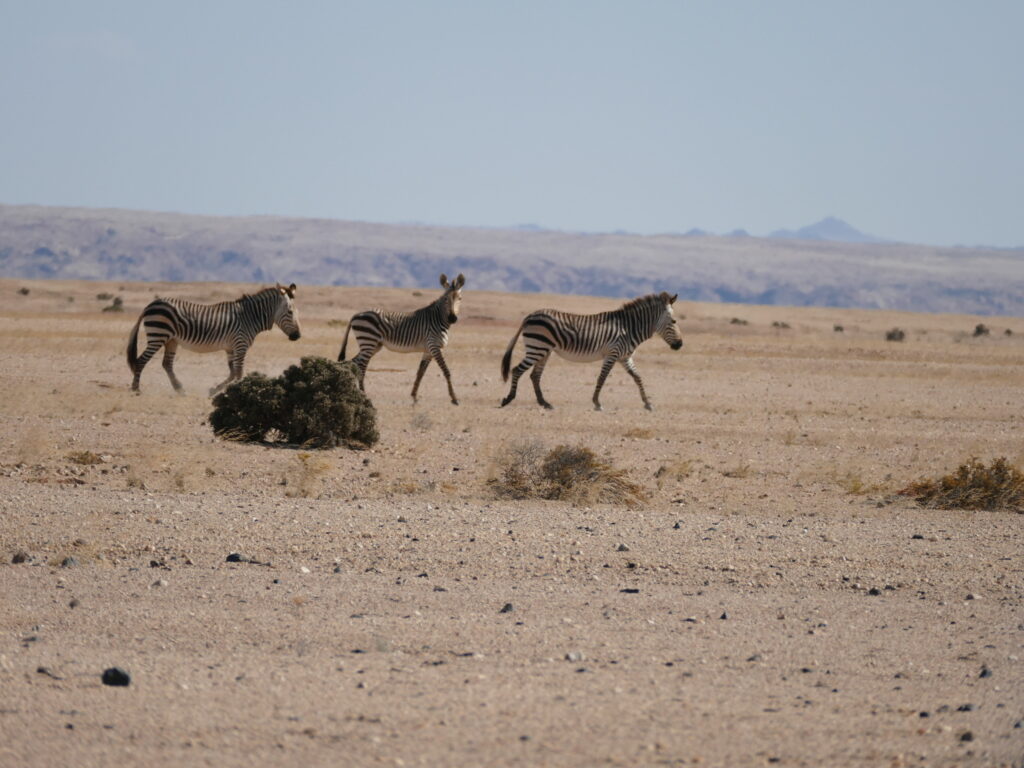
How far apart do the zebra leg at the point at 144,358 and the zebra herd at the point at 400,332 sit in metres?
Answer: 0.02

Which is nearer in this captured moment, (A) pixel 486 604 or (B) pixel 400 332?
(A) pixel 486 604

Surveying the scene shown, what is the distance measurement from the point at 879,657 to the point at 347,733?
3.29m

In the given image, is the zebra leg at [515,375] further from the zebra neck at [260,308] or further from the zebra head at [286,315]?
the zebra neck at [260,308]

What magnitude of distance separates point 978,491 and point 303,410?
7.99 meters

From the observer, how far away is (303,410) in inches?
641

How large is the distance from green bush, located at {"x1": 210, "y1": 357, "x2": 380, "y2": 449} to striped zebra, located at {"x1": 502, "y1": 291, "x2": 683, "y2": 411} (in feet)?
21.0

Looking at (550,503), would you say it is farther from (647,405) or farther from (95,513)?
(647,405)

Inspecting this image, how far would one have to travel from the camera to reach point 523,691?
6.67 metres

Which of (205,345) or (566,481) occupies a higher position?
(205,345)

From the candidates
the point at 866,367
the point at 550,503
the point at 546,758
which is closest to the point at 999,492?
the point at 550,503

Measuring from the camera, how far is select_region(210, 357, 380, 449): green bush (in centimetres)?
1617

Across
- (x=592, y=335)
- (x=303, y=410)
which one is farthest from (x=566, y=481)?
(x=592, y=335)

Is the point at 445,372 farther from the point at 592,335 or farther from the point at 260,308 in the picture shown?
the point at 260,308

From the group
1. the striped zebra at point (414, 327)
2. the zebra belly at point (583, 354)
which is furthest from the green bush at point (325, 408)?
the zebra belly at point (583, 354)
